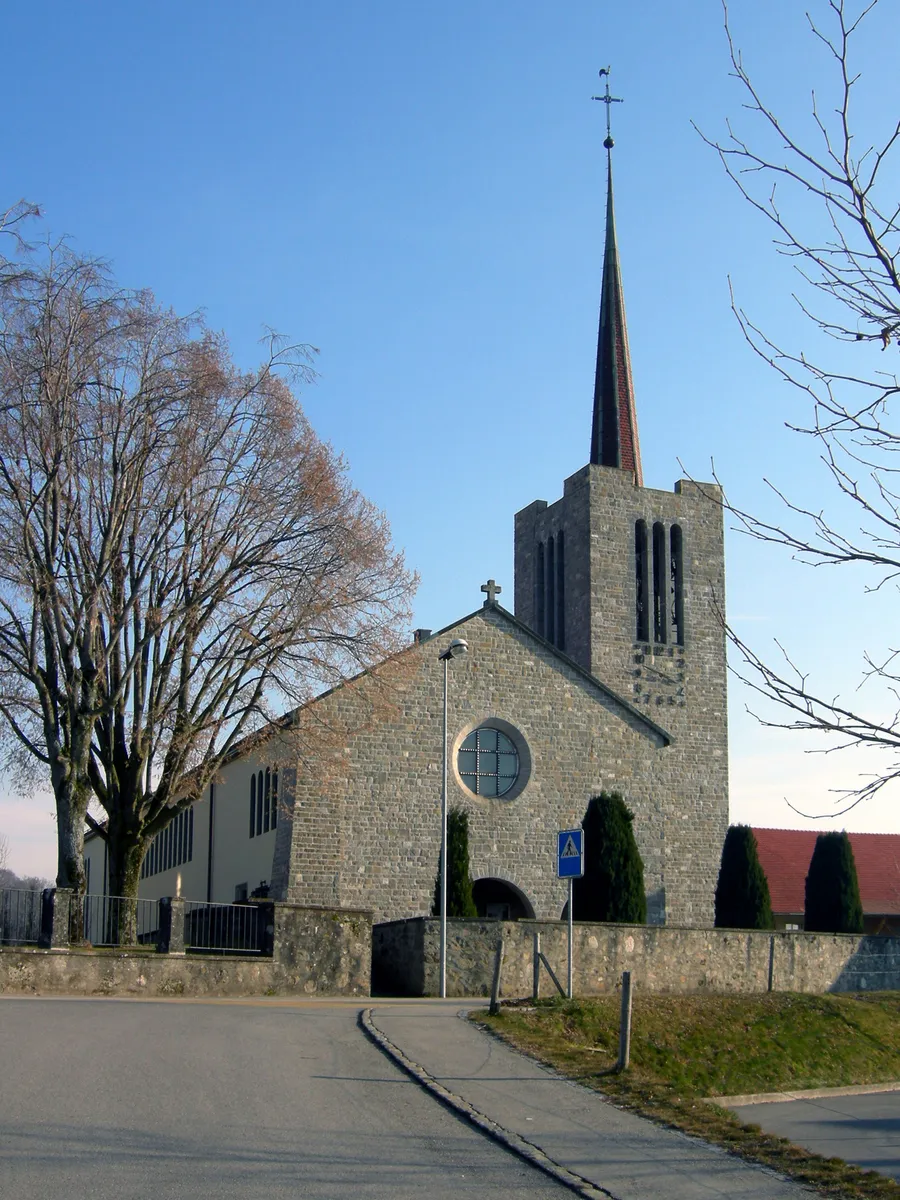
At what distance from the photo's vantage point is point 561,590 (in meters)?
43.8

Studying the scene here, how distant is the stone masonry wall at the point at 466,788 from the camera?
102 ft

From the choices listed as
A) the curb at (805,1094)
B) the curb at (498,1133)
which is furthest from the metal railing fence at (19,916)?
the curb at (805,1094)

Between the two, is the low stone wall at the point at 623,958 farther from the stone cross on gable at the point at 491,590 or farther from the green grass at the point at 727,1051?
the stone cross on gable at the point at 491,590

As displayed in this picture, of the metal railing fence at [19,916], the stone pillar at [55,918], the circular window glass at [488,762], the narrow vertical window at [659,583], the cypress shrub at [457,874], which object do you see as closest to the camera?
the stone pillar at [55,918]

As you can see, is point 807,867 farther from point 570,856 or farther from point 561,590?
point 570,856

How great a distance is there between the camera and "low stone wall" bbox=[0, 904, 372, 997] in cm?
2025

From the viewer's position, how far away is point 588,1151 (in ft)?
30.8

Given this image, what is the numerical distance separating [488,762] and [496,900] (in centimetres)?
350

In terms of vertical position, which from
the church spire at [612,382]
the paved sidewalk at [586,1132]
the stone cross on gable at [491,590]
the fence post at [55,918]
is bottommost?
the paved sidewalk at [586,1132]

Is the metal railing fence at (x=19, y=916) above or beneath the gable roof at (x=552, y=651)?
beneath

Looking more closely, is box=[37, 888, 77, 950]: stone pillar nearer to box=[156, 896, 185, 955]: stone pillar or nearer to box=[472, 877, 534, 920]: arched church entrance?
box=[156, 896, 185, 955]: stone pillar

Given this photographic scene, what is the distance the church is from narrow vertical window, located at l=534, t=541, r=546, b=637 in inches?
15.6

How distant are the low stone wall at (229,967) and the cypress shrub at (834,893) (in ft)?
55.1

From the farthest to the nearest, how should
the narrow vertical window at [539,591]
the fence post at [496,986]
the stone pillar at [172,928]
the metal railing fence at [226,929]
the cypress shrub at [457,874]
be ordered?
the narrow vertical window at [539,591]
the cypress shrub at [457,874]
the metal railing fence at [226,929]
the stone pillar at [172,928]
the fence post at [496,986]
